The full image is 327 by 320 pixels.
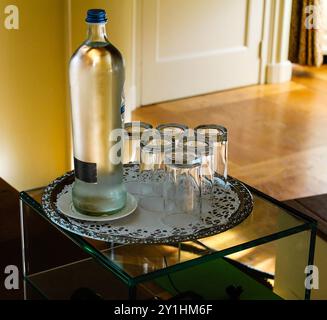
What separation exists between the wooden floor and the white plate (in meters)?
1.72

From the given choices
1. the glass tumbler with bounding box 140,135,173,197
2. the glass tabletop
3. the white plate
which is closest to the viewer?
the glass tabletop

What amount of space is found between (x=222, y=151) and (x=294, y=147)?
2.15 m

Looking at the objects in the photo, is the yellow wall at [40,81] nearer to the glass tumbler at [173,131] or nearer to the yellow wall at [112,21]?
the yellow wall at [112,21]

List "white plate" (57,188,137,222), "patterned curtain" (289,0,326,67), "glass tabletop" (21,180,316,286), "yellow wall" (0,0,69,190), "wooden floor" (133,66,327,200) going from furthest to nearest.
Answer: "patterned curtain" (289,0,326,67), "wooden floor" (133,66,327,200), "yellow wall" (0,0,69,190), "white plate" (57,188,137,222), "glass tabletop" (21,180,316,286)

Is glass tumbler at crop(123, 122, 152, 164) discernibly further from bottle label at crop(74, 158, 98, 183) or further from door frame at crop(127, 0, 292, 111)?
door frame at crop(127, 0, 292, 111)

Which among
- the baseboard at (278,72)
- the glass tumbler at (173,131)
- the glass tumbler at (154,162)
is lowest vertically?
the baseboard at (278,72)

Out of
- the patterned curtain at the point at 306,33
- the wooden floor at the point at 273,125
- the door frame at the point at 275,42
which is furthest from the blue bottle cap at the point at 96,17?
the patterned curtain at the point at 306,33

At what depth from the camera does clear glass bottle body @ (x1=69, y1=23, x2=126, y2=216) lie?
1.45 meters

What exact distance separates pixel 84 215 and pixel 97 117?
20cm

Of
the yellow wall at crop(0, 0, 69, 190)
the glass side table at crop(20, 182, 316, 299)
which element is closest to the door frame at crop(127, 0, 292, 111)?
the yellow wall at crop(0, 0, 69, 190)

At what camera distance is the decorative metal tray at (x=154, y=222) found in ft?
4.87

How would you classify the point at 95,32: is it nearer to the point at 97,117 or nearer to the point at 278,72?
the point at 97,117
